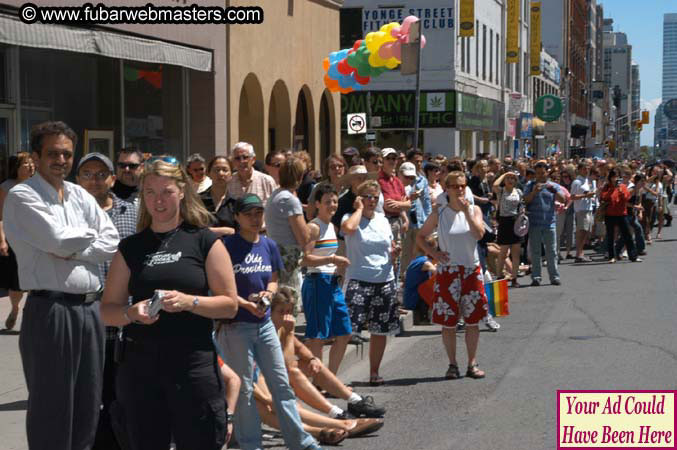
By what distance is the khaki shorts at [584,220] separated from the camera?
21.2 metres

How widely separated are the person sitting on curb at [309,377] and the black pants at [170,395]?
218cm

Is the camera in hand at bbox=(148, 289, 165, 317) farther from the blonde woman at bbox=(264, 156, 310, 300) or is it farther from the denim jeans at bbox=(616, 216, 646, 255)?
the denim jeans at bbox=(616, 216, 646, 255)

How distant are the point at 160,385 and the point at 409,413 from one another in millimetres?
3669

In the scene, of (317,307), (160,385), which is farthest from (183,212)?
(317,307)

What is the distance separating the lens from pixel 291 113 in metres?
22.3

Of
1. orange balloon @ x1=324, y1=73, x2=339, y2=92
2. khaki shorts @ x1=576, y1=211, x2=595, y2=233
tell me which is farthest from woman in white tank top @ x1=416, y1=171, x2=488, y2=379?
orange balloon @ x1=324, y1=73, x2=339, y2=92

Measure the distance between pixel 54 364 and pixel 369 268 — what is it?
13.0 feet

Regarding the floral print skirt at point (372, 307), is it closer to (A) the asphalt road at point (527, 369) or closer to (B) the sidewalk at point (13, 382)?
(A) the asphalt road at point (527, 369)

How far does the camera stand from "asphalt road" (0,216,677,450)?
7340 mm

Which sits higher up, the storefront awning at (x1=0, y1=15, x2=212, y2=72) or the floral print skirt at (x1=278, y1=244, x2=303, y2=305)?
the storefront awning at (x1=0, y1=15, x2=212, y2=72)

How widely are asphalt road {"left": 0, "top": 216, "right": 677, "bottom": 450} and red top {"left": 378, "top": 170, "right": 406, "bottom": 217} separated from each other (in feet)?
5.38

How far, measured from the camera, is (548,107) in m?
57.8

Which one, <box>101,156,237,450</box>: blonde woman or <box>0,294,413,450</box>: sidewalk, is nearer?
<box>101,156,237,450</box>: blonde woman

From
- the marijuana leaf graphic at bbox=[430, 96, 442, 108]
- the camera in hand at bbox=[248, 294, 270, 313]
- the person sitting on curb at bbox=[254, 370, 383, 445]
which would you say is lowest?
the person sitting on curb at bbox=[254, 370, 383, 445]
